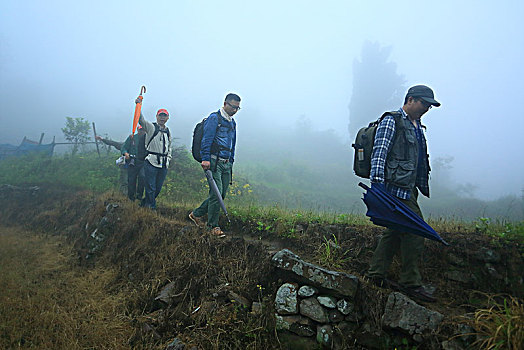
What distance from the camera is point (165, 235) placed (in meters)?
5.64

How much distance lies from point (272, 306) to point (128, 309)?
238 centimetres

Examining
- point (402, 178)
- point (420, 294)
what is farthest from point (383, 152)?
point (420, 294)

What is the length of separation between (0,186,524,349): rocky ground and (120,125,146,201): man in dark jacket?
1.84 metres

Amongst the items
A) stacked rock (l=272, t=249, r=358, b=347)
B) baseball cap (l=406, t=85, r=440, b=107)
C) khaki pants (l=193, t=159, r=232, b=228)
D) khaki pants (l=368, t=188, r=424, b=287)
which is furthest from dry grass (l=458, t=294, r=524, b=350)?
khaki pants (l=193, t=159, r=232, b=228)

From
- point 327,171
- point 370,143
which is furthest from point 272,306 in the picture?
point 327,171

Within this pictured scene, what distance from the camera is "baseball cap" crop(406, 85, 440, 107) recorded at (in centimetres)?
315

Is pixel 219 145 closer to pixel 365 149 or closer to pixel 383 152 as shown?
pixel 365 149

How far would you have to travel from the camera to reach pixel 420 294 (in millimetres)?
3135

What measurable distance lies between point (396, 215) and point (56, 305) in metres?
5.07

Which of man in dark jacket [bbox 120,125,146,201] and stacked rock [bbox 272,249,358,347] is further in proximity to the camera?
man in dark jacket [bbox 120,125,146,201]

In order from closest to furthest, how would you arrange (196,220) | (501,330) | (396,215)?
(501,330) < (396,215) < (196,220)

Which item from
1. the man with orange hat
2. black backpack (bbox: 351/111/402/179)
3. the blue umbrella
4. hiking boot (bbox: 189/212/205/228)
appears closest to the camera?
the blue umbrella

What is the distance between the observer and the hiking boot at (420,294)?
3.11 m

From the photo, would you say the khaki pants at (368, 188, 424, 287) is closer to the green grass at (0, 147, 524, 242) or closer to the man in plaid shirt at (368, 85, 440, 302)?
the man in plaid shirt at (368, 85, 440, 302)
